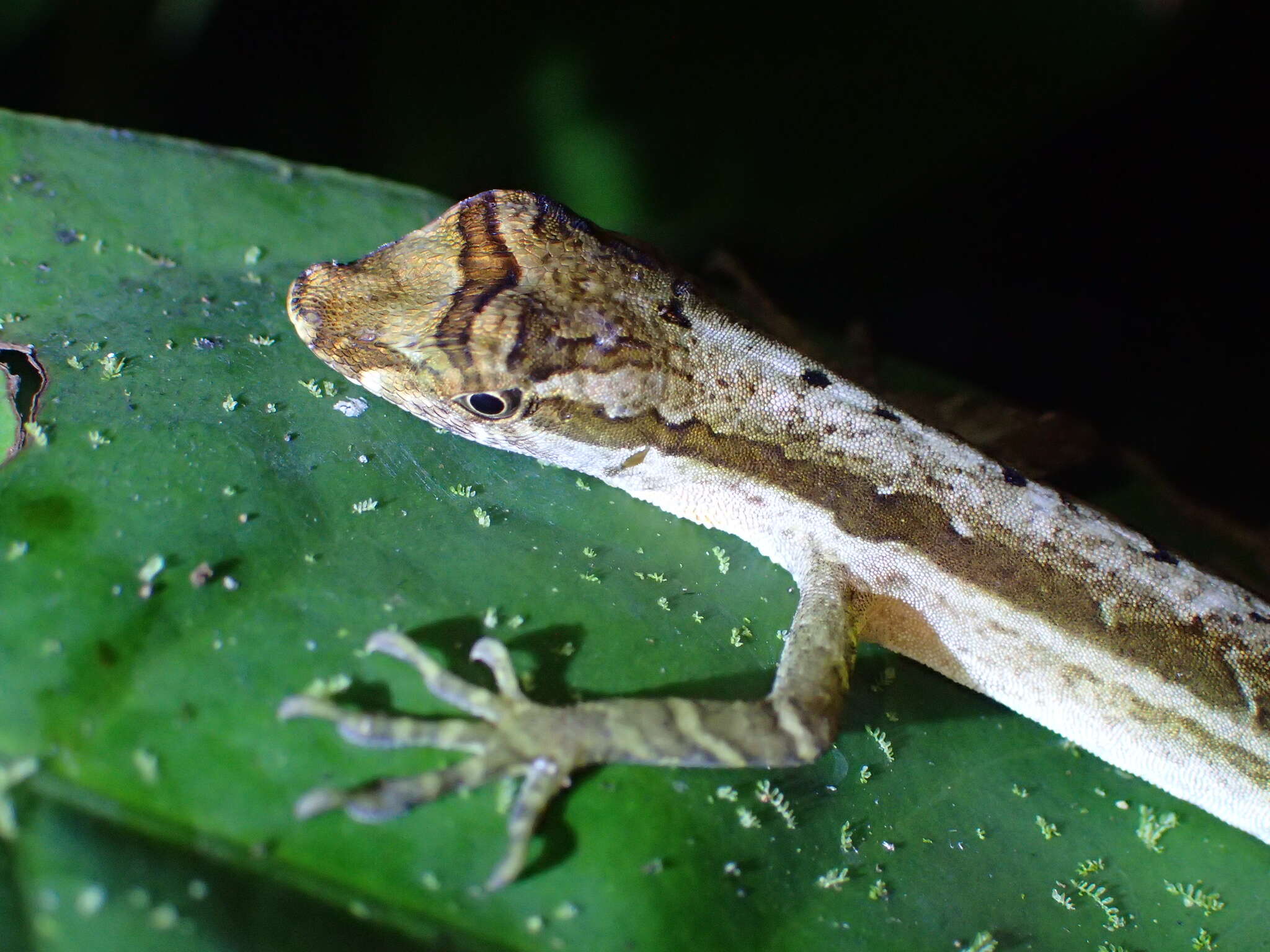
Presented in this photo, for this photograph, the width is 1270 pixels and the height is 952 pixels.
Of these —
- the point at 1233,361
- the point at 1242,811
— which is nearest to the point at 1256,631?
the point at 1242,811

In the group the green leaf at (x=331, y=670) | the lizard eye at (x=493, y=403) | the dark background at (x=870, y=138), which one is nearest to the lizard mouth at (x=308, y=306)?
the green leaf at (x=331, y=670)

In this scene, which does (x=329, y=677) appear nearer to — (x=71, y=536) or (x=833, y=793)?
(x=71, y=536)

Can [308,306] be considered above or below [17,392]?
above

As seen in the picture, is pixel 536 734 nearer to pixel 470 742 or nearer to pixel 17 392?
pixel 470 742

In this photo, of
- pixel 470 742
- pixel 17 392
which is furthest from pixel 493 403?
pixel 17 392

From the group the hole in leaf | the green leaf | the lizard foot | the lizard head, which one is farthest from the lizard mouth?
the lizard foot

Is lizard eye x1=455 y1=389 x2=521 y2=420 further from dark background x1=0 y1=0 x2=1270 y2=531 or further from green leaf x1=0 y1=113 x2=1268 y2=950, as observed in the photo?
dark background x1=0 y1=0 x2=1270 y2=531
